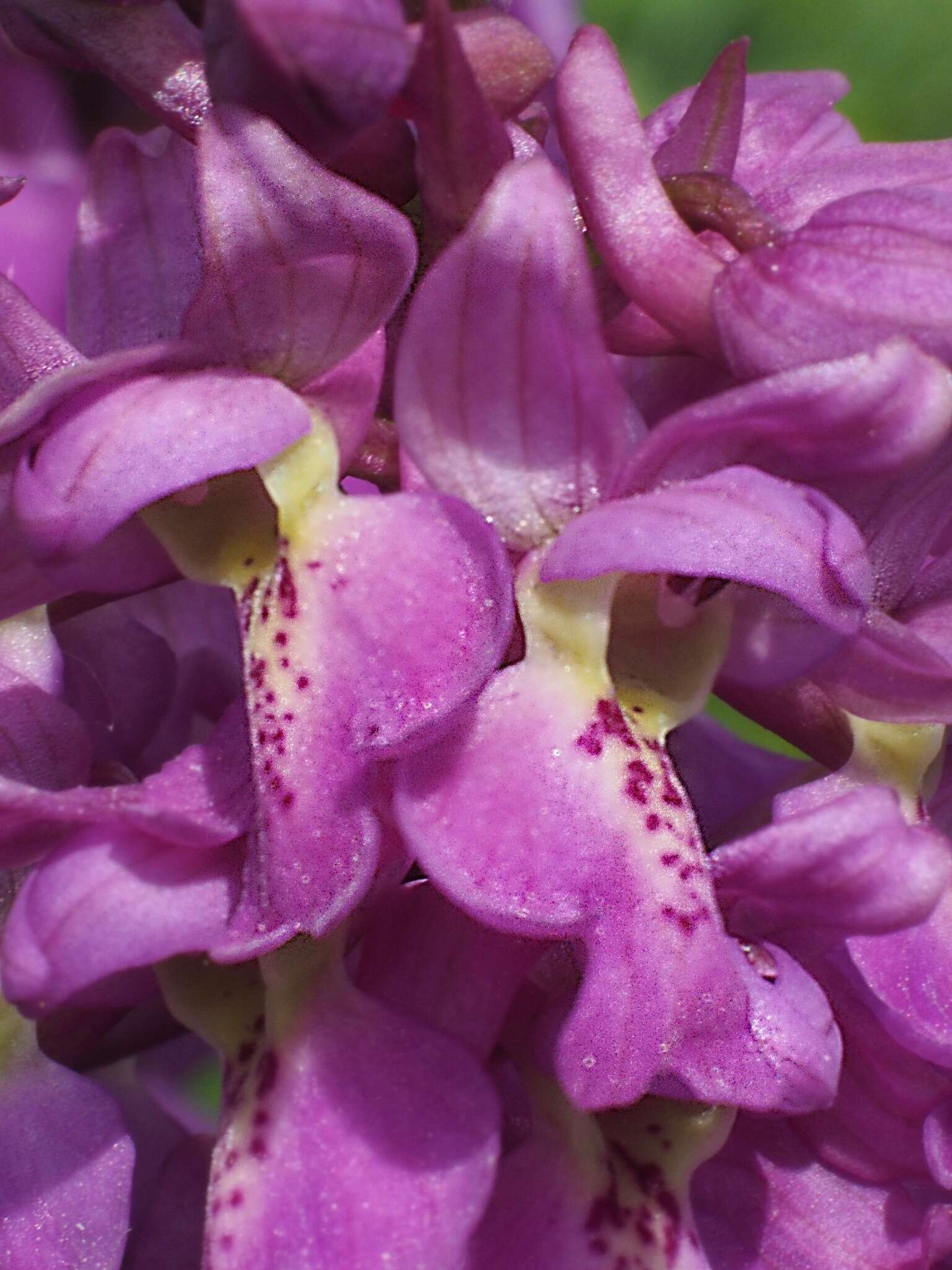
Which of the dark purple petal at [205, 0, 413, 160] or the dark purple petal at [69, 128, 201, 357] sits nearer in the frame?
the dark purple petal at [205, 0, 413, 160]

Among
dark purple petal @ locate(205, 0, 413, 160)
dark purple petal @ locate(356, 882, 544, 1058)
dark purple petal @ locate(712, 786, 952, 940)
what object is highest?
dark purple petal @ locate(205, 0, 413, 160)

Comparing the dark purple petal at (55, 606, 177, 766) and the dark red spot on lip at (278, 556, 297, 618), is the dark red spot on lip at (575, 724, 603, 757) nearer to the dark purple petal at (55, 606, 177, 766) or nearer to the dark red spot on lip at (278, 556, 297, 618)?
the dark red spot on lip at (278, 556, 297, 618)

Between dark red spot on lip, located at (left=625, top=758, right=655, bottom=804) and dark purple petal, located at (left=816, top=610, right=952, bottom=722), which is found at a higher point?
dark red spot on lip, located at (left=625, top=758, right=655, bottom=804)

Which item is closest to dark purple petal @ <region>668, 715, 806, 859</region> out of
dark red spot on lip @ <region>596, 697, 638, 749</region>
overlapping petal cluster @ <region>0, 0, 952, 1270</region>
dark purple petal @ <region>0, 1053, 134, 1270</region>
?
overlapping petal cluster @ <region>0, 0, 952, 1270</region>

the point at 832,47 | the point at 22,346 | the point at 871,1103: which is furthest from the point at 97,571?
the point at 832,47

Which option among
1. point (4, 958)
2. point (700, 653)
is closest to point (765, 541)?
point (700, 653)

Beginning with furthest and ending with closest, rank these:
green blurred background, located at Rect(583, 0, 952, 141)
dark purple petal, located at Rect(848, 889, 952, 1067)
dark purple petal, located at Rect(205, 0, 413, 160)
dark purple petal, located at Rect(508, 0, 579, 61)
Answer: green blurred background, located at Rect(583, 0, 952, 141) → dark purple petal, located at Rect(508, 0, 579, 61) → dark purple petal, located at Rect(848, 889, 952, 1067) → dark purple petal, located at Rect(205, 0, 413, 160)

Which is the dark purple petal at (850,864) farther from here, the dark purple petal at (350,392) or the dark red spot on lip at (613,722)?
the dark purple petal at (350,392)
